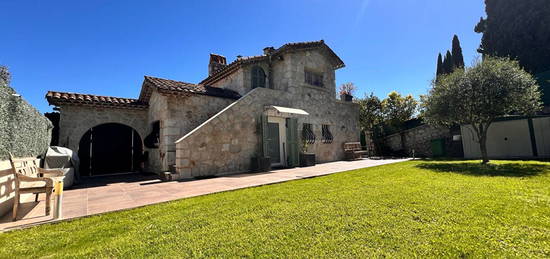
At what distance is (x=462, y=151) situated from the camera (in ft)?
57.2

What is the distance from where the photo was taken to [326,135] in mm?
15453

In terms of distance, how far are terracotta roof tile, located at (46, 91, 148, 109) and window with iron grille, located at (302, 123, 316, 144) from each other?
9863 millimetres

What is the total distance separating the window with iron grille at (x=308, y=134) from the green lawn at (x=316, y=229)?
8752 mm

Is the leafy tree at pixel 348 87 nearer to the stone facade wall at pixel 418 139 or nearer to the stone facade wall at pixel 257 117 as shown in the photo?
the stone facade wall at pixel 418 139

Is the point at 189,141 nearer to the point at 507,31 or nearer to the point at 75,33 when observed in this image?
the point at 75,33

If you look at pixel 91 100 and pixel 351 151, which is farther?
pixel 351 151

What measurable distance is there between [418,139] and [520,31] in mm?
22273

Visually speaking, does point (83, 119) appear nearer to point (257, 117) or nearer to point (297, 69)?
point (257, 117)

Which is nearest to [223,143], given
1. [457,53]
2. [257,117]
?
[257,117]

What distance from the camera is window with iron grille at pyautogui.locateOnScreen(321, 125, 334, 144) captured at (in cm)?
1524

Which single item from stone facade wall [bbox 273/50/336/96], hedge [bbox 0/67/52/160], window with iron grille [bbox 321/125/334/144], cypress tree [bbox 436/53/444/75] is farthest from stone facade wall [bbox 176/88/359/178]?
cypress tree [bbox 436/53/444/75]

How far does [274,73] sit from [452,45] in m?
35.6

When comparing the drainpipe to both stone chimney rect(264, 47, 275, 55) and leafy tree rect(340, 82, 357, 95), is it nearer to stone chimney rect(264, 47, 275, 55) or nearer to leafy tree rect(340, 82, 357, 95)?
stone chimney rect(264, 47, 275, 55)

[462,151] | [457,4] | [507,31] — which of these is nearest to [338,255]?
[457,4]
